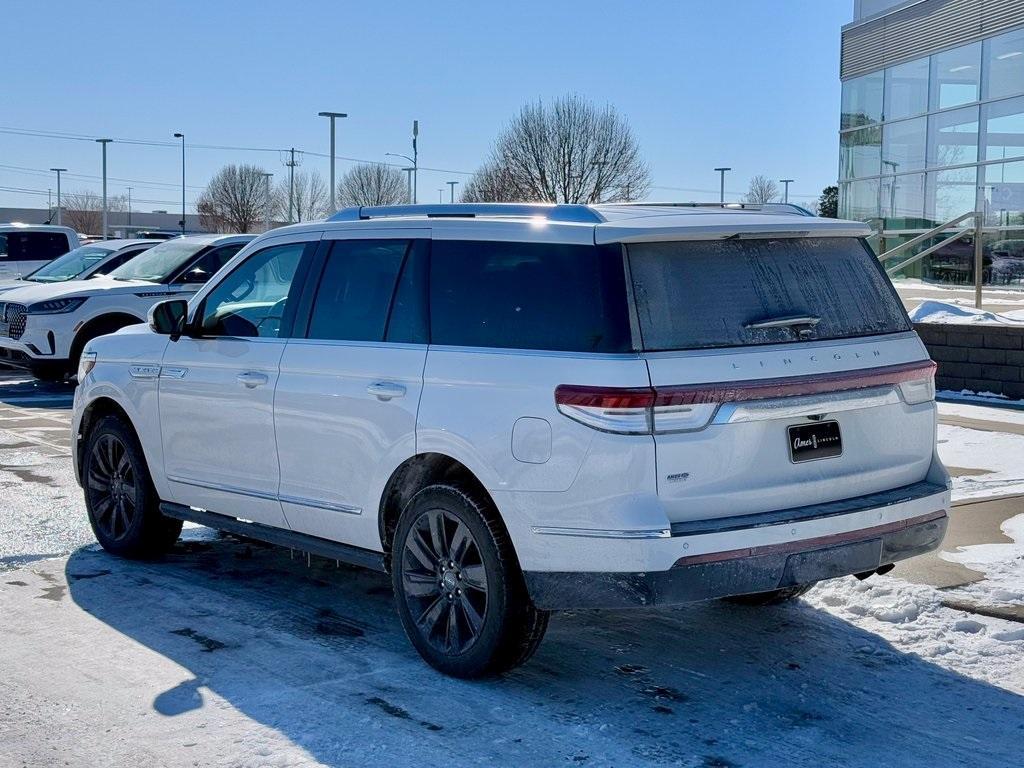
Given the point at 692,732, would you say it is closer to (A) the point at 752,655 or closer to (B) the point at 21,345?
(A) the point at 752,655

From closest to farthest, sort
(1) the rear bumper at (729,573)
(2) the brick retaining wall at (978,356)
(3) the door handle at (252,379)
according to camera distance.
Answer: (1) the rear bumper at (729,573)
(3) the door handle at (252,379)
(2) the brick retaining wall at (978,356)

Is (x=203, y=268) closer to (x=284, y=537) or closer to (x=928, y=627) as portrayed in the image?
(x=284, y=537)

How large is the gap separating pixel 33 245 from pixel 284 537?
765 inches

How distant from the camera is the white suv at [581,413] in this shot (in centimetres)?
462

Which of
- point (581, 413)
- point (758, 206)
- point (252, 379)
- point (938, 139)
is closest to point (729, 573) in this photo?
point (581, 413)

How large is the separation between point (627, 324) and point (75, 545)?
425 cm

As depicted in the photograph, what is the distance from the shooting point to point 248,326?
643cm

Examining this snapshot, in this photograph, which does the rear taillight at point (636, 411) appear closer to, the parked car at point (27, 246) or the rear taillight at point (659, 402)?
the rear taillight at point (659, 402)

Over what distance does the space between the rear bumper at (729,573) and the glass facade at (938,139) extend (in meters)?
20.9

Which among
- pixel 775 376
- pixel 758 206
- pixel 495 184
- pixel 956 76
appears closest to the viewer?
pixel 775 376

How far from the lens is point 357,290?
5852mm

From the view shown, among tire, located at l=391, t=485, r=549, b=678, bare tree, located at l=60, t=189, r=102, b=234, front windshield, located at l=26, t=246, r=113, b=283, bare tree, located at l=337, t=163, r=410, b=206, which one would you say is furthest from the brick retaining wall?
bare tree, located at l=60, t=189, r=102, b=234

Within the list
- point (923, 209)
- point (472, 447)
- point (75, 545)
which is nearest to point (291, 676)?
point (472, 447)

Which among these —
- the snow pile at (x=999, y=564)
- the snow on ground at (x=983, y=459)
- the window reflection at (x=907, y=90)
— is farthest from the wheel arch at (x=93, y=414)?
the window reflection at (x=907, y=90)
